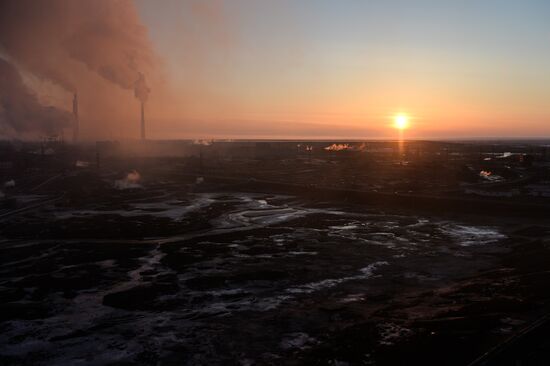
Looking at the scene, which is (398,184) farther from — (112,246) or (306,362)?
(306,362)

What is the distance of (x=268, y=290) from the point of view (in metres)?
12.2

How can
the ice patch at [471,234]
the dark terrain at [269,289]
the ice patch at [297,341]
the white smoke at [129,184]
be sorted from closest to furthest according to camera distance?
the dark terrain at [269,289] → the ice patch at [297,341] → the ice patch at [471,234] → the white smoke at [129,184]

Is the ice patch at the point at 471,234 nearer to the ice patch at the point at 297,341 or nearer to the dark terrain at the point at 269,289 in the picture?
the dark terrain at the point at 269,289

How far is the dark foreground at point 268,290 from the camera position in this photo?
28.7ft

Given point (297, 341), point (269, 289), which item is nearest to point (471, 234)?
point (269, 289)

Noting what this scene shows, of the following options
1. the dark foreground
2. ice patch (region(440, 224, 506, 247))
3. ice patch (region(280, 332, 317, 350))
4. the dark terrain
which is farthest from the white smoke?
ice patch (region(280, 332, 317, 350))

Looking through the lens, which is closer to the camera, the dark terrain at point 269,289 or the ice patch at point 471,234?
the dark terrain at point 269,289

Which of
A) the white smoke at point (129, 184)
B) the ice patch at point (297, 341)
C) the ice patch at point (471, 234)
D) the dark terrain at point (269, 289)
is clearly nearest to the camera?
the dark terrain at point (269, 289)

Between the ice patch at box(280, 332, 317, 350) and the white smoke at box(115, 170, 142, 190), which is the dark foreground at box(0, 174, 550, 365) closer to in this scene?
the ice patch at box(280, 332, 317, 350)

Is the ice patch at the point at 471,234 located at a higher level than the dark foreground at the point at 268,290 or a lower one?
lower

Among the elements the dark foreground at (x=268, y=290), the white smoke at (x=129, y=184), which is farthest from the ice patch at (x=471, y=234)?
the white smoke at (x=129, y=184)

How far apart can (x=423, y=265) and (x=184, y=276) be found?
715 centimetres

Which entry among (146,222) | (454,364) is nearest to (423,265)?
(454,364)

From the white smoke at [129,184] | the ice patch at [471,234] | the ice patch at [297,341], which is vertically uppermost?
the white smoke at [129,184]
